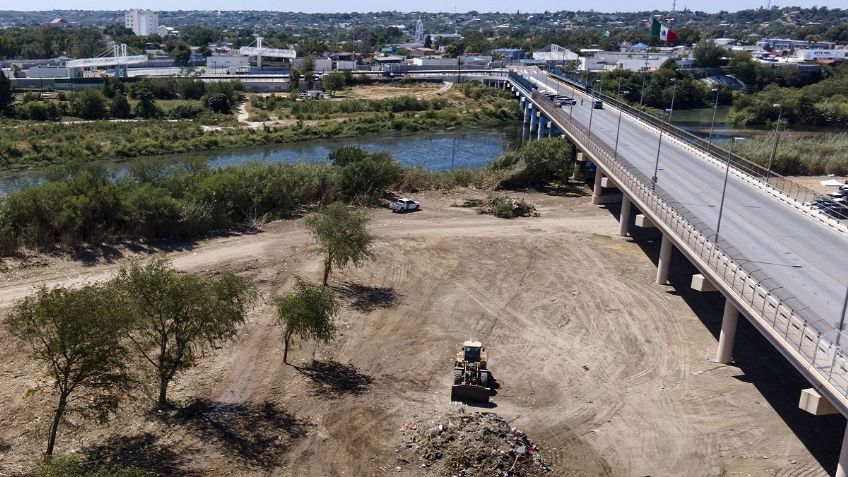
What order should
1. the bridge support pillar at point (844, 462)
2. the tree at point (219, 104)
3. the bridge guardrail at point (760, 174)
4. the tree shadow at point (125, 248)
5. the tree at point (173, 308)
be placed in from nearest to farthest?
the bridge support pillar at point (844, 462)
the tree at point (173, 308)
the bridge guardrail at point (760, 174)
the tree shadow at point (125, 248)
the tree at point (219, 104)

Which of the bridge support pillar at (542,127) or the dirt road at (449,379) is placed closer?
the dirt road at (449,379)

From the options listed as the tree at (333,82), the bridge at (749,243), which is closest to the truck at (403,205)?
the bridge at (749,243)

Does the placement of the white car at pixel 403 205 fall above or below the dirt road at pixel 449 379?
above

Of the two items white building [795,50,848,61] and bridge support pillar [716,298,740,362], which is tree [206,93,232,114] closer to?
bridge support pillar [716,298,740,362]

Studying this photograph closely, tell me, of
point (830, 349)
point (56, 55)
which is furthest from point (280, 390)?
point (56, 55)

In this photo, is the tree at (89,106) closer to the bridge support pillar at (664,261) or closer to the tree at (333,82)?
the tree at (333,82)

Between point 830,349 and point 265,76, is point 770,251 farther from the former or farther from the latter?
point 265,76

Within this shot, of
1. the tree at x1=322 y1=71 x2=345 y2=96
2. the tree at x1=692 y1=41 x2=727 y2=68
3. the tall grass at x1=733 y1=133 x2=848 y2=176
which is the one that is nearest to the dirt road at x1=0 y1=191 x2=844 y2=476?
the tall grass at x1=733 y1=133 x2=848 y2=176

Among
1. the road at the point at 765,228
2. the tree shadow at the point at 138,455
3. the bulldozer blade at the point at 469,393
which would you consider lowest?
the tree shadow at the point at 138,455
